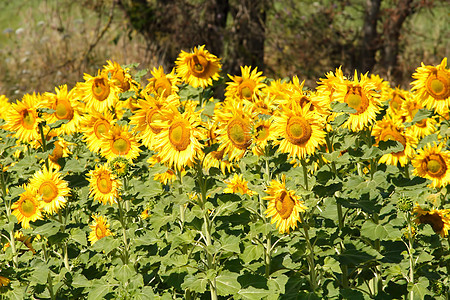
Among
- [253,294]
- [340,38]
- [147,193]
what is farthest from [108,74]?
[340,38]

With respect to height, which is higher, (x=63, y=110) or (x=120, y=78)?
(x=120, y=78)

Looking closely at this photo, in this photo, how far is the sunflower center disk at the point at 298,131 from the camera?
3342 millimetres

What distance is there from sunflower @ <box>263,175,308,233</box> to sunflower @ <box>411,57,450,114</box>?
1658mm

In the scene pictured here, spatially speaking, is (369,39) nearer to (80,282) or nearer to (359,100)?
(359,100)

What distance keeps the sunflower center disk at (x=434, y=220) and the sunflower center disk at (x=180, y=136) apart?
177 centimetres

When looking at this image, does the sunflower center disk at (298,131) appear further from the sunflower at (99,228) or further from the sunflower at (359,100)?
the sunflower at (99,228)

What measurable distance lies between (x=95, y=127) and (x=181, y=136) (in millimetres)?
1432

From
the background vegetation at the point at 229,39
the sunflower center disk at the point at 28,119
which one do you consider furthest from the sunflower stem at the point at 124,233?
the background vegetation at the point at 229,39

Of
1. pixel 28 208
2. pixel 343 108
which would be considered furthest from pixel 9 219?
pixel 343 108

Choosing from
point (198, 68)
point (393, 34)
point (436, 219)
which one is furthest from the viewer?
point (393, 34)

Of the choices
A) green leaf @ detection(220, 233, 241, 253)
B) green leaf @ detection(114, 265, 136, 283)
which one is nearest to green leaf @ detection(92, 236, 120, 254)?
green leaf @ detection(114, 265, 136, 283)

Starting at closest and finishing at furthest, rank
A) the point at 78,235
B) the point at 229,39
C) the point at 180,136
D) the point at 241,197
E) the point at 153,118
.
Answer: the point at 180,136
the point at 153,118
the point at 241,197
the point at 78,235
the point at 229,39

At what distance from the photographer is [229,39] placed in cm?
1161

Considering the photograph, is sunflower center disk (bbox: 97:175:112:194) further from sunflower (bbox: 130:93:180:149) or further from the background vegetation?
the background vegetation
